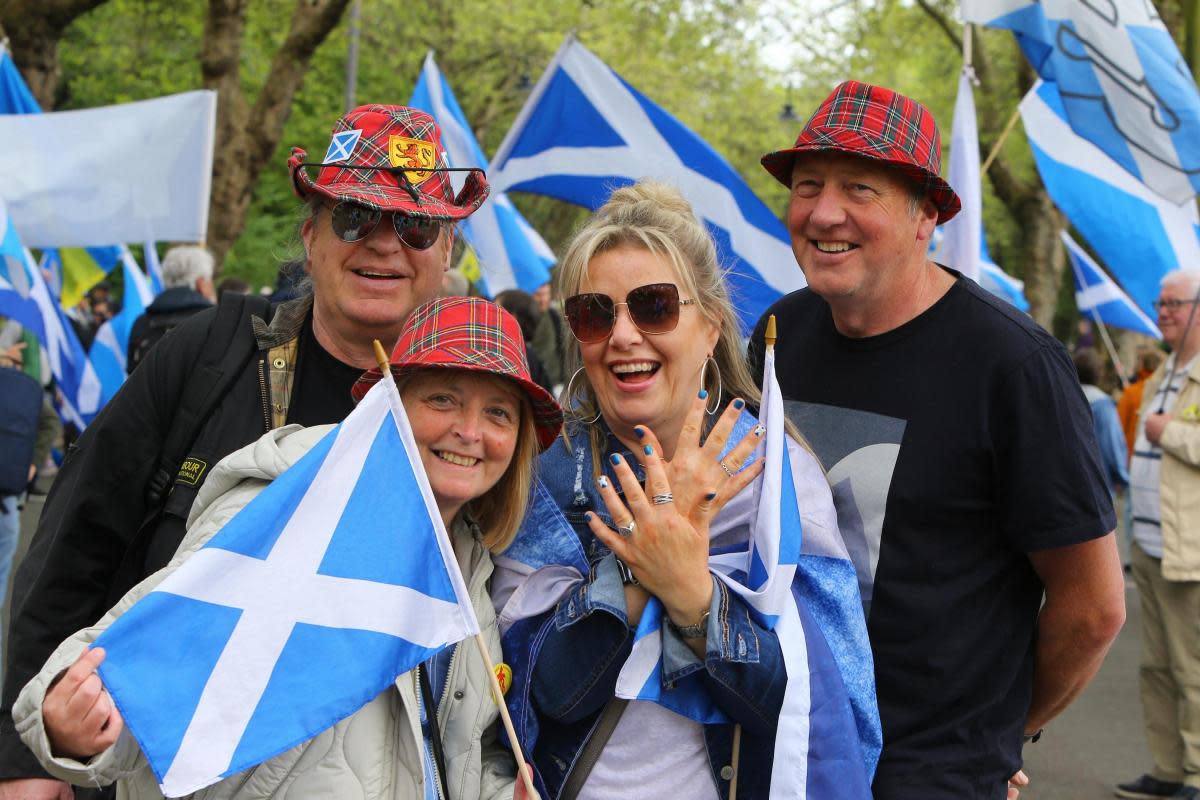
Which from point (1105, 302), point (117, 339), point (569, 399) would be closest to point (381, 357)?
point (569, 399)

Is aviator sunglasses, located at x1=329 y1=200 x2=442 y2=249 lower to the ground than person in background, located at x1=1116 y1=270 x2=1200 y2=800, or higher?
higher

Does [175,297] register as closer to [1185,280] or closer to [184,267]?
[184,267]

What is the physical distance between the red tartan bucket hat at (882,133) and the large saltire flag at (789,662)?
0.63 meters

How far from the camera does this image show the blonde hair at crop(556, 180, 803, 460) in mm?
2785

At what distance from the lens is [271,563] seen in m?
2.33

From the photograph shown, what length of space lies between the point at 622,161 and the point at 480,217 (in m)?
2.25

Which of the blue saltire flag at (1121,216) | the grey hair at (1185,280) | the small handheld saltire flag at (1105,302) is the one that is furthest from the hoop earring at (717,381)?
the small handheld saltire flag at (1105,302)

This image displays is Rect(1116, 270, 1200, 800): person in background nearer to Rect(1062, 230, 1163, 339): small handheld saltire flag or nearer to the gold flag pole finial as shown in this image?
Rect(1062, 230, 1163, 339): small handheld saltire flag

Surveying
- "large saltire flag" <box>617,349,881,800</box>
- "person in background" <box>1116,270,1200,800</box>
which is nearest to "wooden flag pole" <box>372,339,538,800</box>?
"large saltire flag" <box>617,349,881,800</box>

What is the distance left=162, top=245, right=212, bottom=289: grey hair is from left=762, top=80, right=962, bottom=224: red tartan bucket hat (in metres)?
5.74

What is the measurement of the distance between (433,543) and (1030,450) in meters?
1.23

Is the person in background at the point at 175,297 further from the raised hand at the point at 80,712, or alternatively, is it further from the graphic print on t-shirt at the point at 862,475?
the raised hand at the point at 80,712

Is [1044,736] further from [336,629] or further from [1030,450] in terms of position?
[336,629]

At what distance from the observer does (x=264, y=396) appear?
9.30 ft
